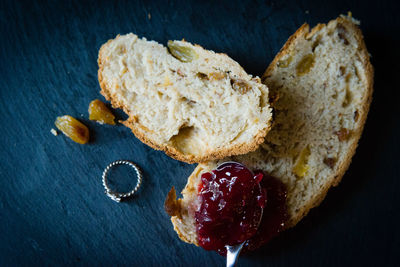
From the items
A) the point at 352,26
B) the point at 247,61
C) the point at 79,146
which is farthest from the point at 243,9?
the point at 79,146

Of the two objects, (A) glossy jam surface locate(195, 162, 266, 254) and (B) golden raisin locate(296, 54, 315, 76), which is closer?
(A) glossy jam surface locate(195, 162, 266, 254)

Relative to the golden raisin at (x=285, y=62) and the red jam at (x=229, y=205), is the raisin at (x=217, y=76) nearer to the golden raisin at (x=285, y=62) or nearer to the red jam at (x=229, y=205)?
the golden raisin at (x=285, y=62)

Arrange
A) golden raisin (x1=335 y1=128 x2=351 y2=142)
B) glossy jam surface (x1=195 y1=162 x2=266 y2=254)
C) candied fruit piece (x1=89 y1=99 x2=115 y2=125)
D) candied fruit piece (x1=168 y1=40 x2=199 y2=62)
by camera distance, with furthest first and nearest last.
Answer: candied fruit piece (x1=89 y1=99 x2=115 y2=125) < golden raisin (x1=335 y1=128 x2=351 y2=142) < candied fruit piece (x1=168 y1=40 x2=199 y2=62) < glossy jam surface (x1=195 y1=162 x2=266 y2=254)

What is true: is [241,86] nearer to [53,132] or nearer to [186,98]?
[186,98]

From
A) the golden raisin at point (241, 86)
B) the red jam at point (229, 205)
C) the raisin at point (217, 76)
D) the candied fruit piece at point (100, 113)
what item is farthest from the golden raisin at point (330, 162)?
the candied fruit piece at point (100, 113)

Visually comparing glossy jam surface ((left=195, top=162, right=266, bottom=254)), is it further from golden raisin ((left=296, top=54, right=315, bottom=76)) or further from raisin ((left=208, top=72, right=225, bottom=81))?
golden raisin ((left=296, top=54, right=315, bottom=76))

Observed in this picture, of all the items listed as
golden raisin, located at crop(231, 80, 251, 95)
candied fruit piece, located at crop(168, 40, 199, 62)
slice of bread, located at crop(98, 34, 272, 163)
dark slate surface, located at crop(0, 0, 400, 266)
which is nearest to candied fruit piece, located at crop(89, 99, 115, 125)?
dark slate surface, located at crop(0, 0, 400, 266)

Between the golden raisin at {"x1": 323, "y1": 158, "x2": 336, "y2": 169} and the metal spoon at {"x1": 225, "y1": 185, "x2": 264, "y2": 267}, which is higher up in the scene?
the golden raisin at {"x1": 323, "y1": 158, "x2": 336, "y2": 169}
